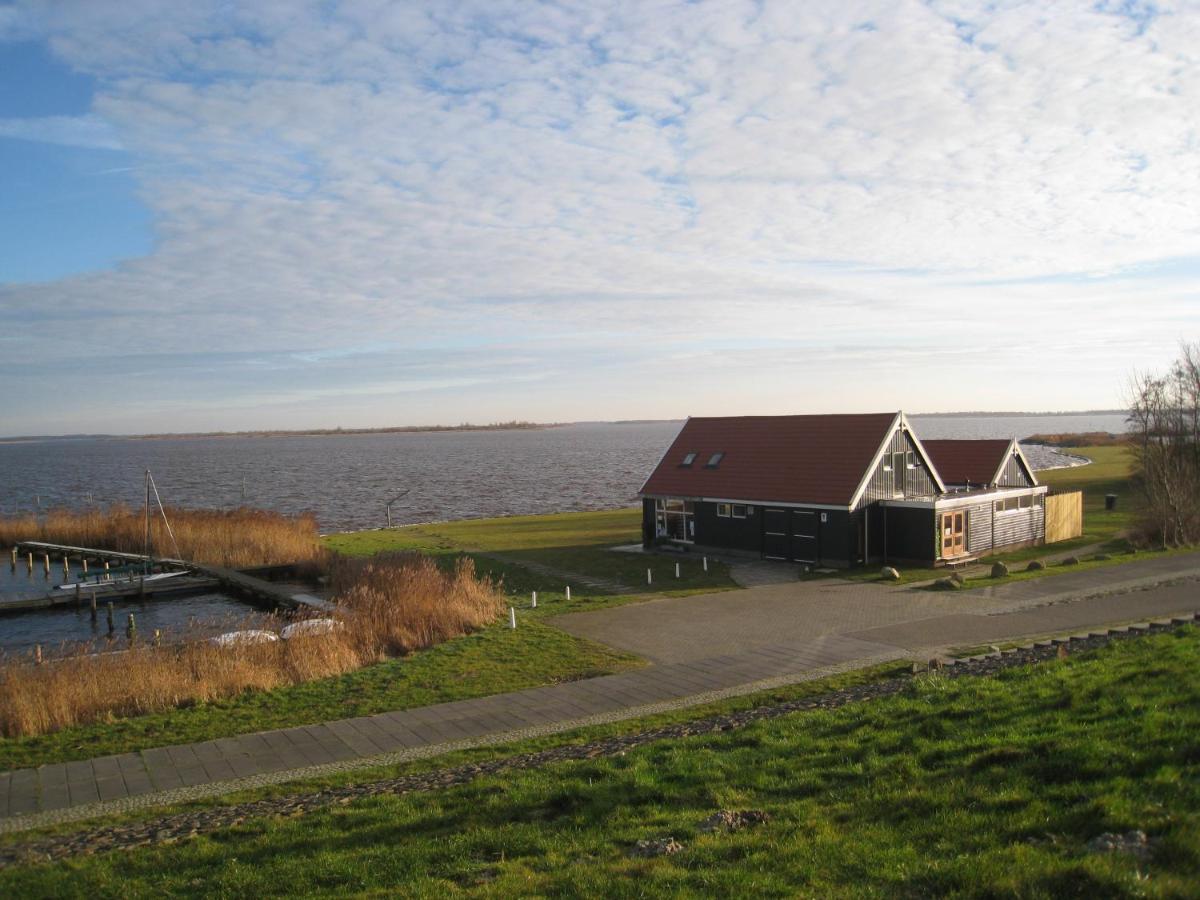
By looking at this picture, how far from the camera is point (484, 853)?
8.13 metres

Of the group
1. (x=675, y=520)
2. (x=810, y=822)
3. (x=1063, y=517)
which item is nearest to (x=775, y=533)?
(x=675, y=520)

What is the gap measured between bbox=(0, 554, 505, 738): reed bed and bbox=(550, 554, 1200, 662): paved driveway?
328 cm

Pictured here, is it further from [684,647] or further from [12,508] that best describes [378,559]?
[12,508]

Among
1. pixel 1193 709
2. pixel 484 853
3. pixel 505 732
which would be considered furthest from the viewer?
pixel 505 732

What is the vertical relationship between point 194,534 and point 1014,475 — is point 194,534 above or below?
below

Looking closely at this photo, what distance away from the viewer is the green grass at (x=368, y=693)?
1383 centimetres

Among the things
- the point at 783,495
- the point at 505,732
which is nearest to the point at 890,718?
the point at 505,732

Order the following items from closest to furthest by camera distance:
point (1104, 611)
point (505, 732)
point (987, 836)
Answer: point (987, 836) → point (505, 732) → point (1104, 611)

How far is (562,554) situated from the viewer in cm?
3703

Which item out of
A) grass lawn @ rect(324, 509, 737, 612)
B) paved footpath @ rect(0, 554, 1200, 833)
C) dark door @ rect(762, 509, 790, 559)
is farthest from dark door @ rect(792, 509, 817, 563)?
paved footpath @ rect(0, 554, 1200, 833)

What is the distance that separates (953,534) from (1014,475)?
7245mm

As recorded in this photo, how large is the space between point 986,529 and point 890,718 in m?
25.5

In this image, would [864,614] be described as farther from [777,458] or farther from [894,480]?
[777,458]

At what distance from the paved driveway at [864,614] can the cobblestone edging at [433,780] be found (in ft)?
14.1
